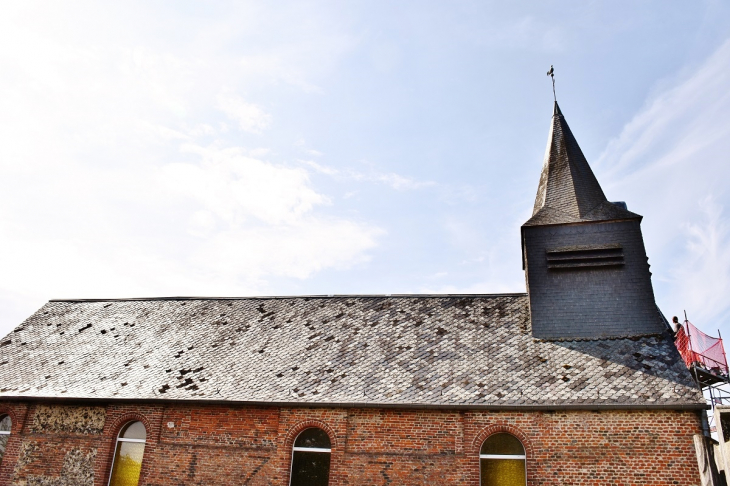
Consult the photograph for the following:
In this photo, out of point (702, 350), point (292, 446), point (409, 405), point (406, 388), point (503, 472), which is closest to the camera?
point (503, 472)

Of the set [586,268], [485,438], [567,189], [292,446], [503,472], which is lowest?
[503,472]

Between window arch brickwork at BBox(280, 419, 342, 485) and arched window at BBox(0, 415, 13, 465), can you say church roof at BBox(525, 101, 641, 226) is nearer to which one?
window arch brickwork at BBox(280, 419, 342, 485)

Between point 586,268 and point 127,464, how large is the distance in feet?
41.1

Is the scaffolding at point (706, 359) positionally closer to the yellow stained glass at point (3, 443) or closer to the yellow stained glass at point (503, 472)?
the yellow stained glass at point (503, 472)

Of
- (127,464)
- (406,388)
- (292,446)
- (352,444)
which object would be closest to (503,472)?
(406,388)

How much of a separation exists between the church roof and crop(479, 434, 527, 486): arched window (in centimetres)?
614

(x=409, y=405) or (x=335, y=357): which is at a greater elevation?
(x=335, y=357)

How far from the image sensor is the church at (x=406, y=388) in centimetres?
1023

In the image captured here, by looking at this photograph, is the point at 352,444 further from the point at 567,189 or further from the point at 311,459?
the point at 567,189

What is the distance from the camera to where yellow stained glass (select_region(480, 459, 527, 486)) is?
1022 cm

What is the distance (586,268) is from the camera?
13.2 metres

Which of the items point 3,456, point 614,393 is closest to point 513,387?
point 614,393

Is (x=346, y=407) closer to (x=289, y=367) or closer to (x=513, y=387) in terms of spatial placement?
(x=289, y=367)

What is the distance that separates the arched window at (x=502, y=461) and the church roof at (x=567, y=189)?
20.1 ft
